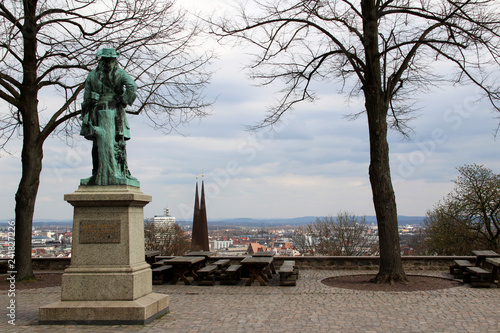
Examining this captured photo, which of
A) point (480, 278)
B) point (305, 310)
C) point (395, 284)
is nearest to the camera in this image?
point (305, 310)

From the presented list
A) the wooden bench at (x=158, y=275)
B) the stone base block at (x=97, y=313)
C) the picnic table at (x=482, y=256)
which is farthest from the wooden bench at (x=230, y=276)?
the picnic table at (x=482, y=256)

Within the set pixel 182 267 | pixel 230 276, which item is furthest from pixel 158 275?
pixel 230 276

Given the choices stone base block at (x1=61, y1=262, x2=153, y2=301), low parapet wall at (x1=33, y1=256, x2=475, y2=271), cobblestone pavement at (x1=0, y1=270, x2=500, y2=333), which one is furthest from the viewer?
low parapet wall at (x1=33, y1=256, x2=475, y2=271)

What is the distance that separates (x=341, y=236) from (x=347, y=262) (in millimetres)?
15628

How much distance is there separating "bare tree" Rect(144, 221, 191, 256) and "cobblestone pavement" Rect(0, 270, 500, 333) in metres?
23.4

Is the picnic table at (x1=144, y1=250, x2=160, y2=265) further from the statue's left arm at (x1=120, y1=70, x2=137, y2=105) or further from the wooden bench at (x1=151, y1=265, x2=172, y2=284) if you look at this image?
the statue's left arm at (x1=120, y1=70, x2=137, y2=105)

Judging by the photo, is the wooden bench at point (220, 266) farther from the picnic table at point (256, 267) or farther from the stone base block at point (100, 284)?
the stone base block at point (100, 284)

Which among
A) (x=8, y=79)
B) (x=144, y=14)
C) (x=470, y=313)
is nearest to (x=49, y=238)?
(x=8, y=79)

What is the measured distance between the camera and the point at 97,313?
6.95 meters

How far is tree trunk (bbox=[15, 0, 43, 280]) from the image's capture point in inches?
512

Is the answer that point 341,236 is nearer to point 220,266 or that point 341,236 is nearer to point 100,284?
point 220,266

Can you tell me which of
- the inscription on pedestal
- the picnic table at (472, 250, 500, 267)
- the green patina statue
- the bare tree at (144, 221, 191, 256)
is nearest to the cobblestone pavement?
the inscription on pedestal

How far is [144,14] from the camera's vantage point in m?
13.8

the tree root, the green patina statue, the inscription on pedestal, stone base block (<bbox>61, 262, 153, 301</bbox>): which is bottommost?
the tree root
